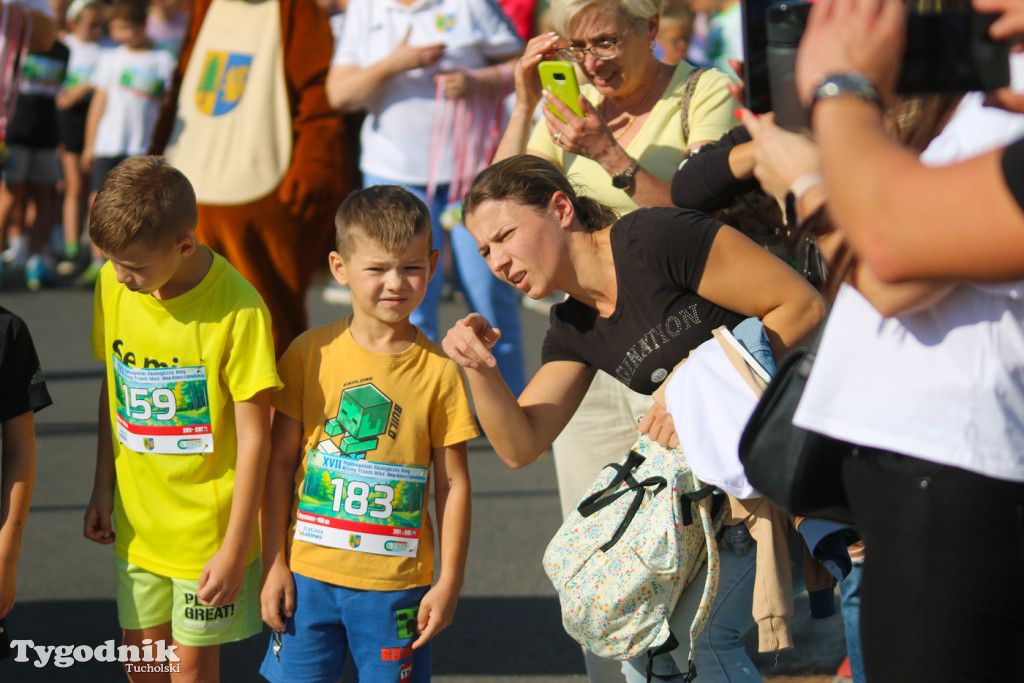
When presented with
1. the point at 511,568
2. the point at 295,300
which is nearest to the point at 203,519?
the point at 511,568

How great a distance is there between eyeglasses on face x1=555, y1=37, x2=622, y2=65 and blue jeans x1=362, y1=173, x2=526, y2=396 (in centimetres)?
161

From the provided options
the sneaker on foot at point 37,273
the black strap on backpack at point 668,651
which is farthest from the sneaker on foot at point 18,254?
the black strap on backpack at point 668,651

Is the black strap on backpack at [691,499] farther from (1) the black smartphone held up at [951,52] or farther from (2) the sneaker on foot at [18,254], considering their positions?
(2) the sneaker on foot at [18,254]

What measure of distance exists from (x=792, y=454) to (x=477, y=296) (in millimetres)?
3298

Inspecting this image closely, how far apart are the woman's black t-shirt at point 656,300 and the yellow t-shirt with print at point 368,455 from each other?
414mm

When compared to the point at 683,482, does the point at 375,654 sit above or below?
below

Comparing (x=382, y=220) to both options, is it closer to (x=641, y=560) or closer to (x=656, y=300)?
(x=656, y=300)

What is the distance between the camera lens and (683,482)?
2332 mm

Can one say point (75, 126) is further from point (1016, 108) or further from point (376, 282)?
point (1016, 108)

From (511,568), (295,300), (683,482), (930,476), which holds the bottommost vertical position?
(511,568)

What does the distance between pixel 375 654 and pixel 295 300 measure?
2694 millimetres

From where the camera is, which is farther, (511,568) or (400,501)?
(511,568)

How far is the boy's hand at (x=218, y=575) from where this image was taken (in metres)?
2.62

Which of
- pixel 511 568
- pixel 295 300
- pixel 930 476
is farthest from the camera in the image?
pixel 295 300
